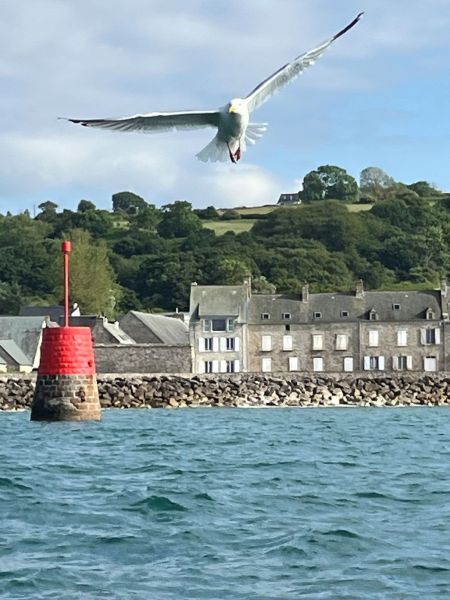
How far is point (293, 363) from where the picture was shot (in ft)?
240

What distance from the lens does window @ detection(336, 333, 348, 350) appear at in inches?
2872

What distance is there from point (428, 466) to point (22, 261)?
310ft

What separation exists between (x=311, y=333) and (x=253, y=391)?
13489mm

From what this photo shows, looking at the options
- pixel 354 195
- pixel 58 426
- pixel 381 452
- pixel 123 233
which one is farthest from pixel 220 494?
pixel 354 195

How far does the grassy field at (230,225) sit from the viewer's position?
13975 centimetres

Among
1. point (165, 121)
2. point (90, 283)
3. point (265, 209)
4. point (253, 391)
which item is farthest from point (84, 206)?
point (165, 121)

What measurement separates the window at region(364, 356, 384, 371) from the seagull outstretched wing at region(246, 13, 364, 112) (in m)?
52.7

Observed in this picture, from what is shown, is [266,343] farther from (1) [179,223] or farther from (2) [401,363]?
(1) [179,223]

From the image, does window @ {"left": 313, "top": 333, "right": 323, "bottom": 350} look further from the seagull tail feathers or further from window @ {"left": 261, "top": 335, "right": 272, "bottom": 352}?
the seagull tail feathers

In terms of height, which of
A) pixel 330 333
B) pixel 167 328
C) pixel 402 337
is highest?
pixel 167 328

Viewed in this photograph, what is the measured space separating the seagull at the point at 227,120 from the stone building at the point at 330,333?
5177 cm

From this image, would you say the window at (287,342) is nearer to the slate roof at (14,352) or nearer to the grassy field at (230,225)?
the slate roof at (14,352)

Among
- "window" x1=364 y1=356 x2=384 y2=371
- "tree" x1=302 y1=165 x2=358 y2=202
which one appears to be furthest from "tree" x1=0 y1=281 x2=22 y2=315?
"tree" x1=302 y1=165 x2=358 y2=202

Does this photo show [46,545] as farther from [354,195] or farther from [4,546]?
[354,195]
